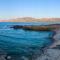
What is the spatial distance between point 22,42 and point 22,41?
0.07 feet

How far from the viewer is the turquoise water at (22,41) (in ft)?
10.4

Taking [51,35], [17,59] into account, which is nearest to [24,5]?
[51,35]

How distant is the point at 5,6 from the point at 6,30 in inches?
19.2

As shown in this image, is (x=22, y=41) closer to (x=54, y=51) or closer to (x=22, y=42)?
(x=22, y=42)

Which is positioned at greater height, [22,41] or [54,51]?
[22,41]

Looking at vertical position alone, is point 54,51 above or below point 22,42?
below

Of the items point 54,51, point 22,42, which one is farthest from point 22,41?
point 54,51

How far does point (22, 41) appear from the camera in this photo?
321 cm

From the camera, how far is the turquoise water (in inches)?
125

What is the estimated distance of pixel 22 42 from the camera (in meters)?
3.22

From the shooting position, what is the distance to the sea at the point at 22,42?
3176 millimetres

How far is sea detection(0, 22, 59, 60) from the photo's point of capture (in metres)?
3.18

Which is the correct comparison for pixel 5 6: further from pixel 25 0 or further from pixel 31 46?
pixel 31 46

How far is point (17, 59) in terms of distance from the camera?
3.24 meters
